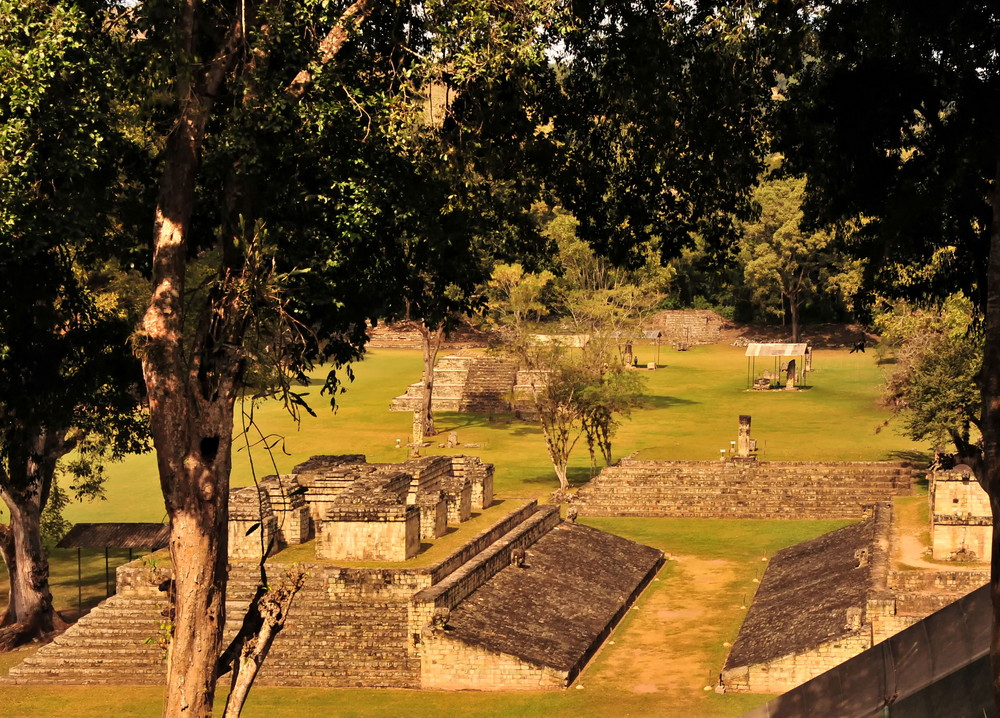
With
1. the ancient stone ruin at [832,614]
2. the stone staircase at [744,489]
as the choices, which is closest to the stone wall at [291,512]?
the ancient stone ruin at [832,614]

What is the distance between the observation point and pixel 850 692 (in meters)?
12.6

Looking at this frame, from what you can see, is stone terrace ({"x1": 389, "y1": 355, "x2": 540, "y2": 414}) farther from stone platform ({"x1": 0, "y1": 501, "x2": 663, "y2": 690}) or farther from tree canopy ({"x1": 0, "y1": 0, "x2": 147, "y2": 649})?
tree canopy ({"x1": 0, "y1": 0, "x2": 147, "y2": 649})

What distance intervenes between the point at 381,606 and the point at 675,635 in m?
6.90

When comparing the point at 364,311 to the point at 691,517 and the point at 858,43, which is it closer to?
the point at 858,43

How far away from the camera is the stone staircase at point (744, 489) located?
4412 centimetres

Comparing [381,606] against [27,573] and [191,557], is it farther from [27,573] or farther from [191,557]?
[191,557]

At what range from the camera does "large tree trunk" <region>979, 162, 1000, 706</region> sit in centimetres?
1102

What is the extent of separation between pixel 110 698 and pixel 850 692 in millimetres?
17975

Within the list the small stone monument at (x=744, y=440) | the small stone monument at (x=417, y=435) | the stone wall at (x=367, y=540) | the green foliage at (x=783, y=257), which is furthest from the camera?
the green foliage at (x=783, y=257)

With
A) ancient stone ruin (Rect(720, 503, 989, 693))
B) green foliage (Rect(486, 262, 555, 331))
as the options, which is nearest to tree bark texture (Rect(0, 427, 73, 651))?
ancient stone ruin (Rect(720, 503, 989, 693))

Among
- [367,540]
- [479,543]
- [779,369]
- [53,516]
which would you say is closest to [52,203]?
[367,540]

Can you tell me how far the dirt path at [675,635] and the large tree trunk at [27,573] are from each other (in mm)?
14831

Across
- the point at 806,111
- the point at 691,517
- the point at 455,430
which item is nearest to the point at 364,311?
the point at 806,111

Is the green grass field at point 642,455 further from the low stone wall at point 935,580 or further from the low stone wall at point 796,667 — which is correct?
the low stone wall at point 935,580
